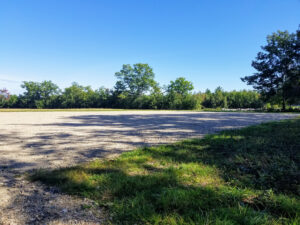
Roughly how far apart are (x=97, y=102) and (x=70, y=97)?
32.7ft

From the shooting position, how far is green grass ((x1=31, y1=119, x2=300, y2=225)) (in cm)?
137

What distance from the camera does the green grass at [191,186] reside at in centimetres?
137

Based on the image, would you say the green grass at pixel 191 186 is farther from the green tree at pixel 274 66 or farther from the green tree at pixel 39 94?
the green tree at pixel 39 94

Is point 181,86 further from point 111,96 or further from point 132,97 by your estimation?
point 111,96

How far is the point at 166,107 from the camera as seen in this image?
41.9 meters

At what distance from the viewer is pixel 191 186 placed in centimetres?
186

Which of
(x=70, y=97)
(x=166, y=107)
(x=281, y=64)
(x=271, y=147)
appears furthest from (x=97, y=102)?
(x=271, y=147)

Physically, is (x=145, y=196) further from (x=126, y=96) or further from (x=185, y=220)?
(x=126, y=96)

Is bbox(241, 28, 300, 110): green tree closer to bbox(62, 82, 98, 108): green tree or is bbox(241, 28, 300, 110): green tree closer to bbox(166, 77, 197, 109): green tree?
bbox(166, 77, 197, 109): green tree

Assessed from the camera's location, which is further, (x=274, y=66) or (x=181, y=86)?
(x=181, y=86)

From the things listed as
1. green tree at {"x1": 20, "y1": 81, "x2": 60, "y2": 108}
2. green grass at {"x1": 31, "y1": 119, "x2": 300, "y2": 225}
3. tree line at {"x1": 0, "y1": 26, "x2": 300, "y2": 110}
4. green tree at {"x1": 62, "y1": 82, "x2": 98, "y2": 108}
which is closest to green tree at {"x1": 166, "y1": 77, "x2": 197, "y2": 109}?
tree line at {"x1": 0, "y1": 26, "x2": 300, "y2": 110}

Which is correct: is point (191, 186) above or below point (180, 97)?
below

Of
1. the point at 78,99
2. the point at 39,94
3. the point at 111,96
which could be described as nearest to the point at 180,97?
the point at 111,96

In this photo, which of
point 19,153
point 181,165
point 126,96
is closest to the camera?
point 181,165
